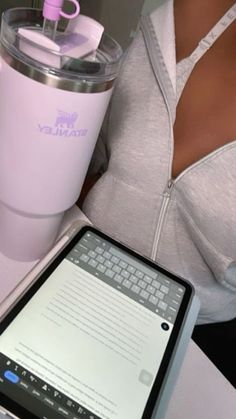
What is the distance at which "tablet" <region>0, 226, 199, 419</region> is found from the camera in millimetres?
385

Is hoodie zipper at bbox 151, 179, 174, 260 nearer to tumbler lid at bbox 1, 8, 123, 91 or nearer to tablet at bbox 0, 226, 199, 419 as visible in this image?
tablet at bbox 0, 226, 199, 419

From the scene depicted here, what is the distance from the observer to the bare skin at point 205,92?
2.19 ft

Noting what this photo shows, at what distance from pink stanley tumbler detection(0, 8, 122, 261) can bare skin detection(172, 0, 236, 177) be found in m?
0.25

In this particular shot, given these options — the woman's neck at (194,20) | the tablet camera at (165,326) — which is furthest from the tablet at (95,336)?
the woman's neck at (194,20)

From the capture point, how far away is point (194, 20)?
28.0 inches

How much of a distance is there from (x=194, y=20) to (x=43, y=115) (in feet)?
1.44

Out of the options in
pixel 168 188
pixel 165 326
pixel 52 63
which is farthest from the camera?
pixel 168 188

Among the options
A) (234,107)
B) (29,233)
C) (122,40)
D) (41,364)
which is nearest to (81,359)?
(41,364)

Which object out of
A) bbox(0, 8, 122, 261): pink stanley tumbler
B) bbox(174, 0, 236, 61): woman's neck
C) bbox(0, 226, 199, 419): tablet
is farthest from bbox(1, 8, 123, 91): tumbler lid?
bbox(174, 0, 236, 61): woman's neck

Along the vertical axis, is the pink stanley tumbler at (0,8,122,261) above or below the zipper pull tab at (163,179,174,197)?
above

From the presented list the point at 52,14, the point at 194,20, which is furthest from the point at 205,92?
the point at 52,14

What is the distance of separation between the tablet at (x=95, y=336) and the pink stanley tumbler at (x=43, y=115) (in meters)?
0.08

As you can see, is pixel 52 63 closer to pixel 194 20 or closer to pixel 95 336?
pixel 95 336

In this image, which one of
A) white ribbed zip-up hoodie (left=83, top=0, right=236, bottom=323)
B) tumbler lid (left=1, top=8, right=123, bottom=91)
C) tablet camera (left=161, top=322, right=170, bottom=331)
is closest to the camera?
tumbler lid (left=1, top=8, right=123, bottom=91)
